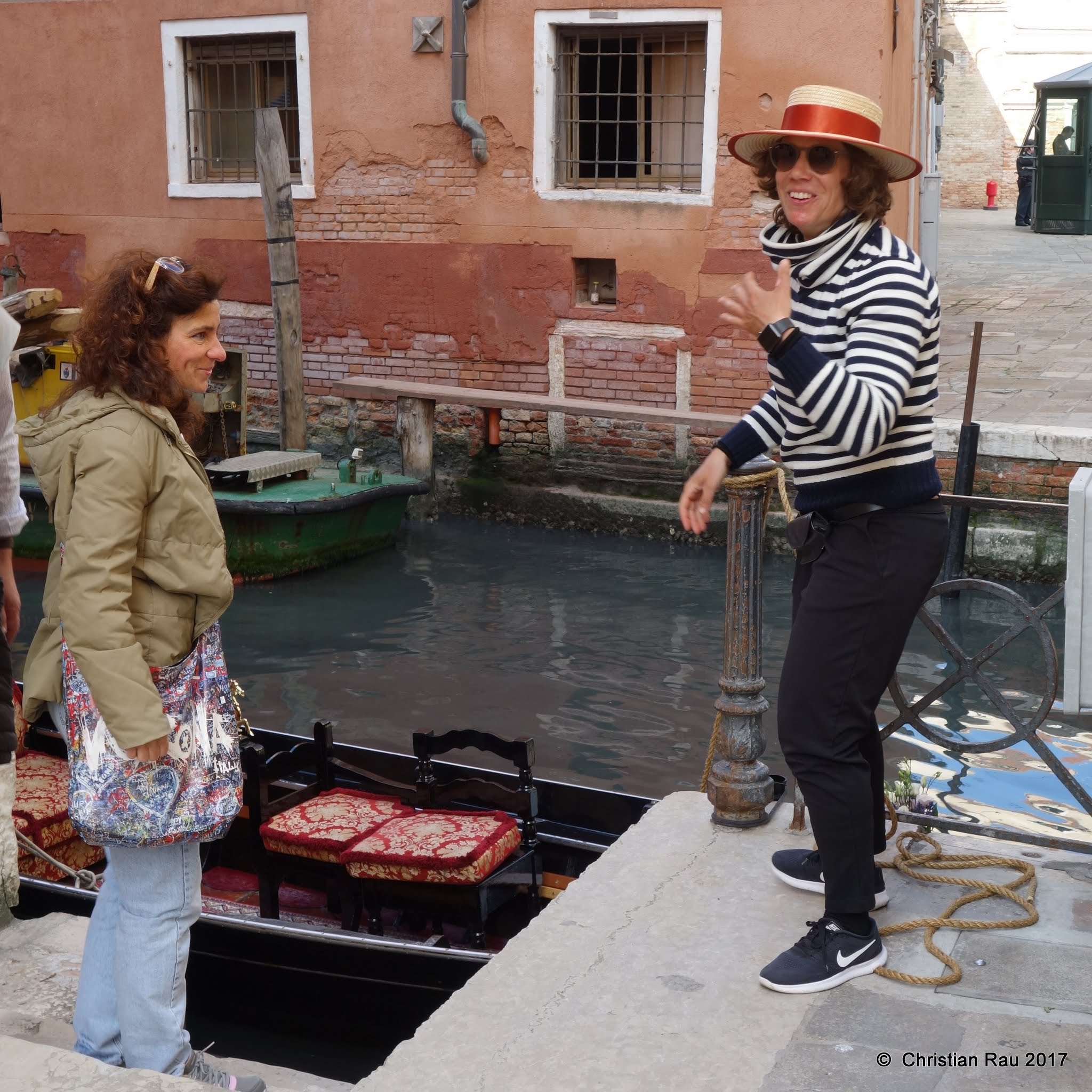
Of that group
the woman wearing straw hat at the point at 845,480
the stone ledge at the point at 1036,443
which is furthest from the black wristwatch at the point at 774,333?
the stone ledge at the point at 1036,443

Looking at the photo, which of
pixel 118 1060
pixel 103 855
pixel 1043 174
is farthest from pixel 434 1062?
pixel 1043 174

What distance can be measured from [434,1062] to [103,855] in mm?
2224

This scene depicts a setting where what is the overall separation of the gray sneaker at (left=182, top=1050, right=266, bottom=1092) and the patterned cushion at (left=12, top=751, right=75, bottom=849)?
4.93ft

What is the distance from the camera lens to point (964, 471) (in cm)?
766

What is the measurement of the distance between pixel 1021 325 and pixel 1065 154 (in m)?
7.76

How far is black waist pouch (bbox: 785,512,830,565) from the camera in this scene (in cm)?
238

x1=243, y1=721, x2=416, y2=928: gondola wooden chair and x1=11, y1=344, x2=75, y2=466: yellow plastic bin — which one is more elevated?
x1=11, y1=344, x2=75, y2=466: yellow plastic bin

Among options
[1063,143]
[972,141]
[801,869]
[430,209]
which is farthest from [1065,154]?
[801,869]

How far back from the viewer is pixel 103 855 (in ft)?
13.5

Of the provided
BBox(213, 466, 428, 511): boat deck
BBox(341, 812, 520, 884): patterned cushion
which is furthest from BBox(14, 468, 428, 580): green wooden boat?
BBox(341, 812, 520, 884): patterned cushion

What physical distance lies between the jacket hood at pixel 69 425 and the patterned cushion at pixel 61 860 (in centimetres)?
178

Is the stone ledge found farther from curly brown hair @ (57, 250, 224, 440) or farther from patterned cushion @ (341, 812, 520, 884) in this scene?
curly brown hair @ (57, 250, 224, 440)

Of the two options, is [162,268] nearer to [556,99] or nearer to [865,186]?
[865,186]

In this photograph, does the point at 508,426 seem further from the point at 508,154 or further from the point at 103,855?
the point at 103,855
